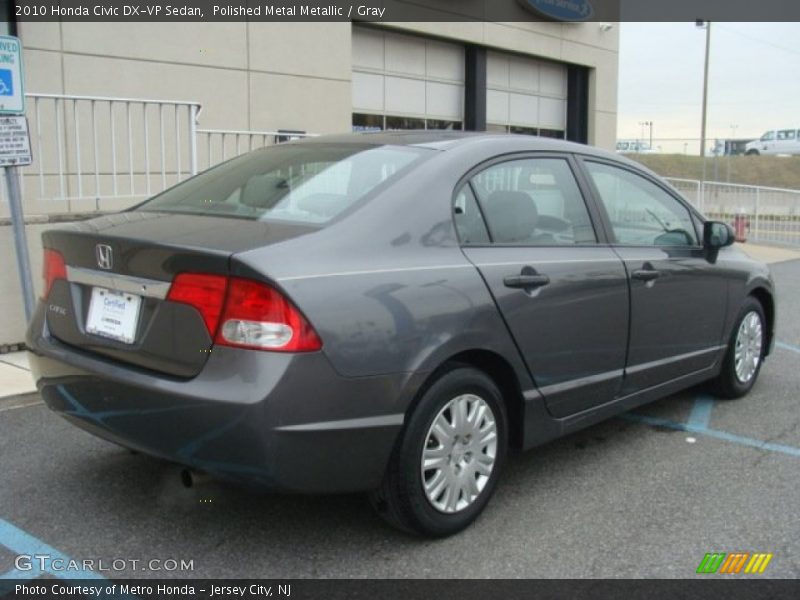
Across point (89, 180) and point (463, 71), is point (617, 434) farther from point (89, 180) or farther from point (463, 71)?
point (463, 71)

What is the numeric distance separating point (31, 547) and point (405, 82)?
35.0 ft

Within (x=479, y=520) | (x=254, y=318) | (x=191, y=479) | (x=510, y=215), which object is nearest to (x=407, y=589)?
(x=479, y=520)

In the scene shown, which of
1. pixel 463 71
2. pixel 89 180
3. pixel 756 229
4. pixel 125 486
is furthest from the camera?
pixel 756 229

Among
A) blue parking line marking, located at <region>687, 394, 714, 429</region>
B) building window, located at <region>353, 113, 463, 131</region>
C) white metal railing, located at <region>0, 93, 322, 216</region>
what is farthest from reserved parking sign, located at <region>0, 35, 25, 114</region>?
building window, located at <region>353, 113, 463, 131</region>

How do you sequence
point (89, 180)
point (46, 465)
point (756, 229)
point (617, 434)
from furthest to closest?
point (756, 229) → point (89, 180) → point (617, 434) → point (46, 465)

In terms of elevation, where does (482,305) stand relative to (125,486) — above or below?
above

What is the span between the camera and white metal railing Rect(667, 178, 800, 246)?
1703 cm

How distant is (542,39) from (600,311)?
11889 mm

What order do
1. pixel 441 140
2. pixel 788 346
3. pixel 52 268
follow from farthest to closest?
pixel 788 346 → pixel 441 140 → pixel 52 268

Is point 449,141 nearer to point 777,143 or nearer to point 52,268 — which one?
point 52,268

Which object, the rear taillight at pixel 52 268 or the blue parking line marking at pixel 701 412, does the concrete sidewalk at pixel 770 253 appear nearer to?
the blue parking line marking at pixel 701 412

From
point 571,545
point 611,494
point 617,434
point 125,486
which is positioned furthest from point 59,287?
point 617,434

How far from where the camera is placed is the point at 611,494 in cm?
376

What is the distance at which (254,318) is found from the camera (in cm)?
274
